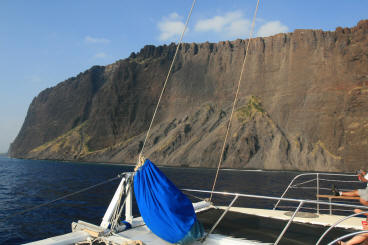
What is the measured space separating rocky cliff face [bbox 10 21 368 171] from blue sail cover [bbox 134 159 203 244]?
84.5 meters

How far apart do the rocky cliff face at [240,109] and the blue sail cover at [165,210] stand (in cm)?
8446

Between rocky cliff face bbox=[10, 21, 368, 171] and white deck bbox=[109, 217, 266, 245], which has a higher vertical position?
rocky cliff face bbox=[10, 21, 368, 171]

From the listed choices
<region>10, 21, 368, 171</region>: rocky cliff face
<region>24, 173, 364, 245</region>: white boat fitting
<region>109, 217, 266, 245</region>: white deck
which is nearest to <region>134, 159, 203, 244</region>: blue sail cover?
<region>109, 217, 266, 245</region>: white deck

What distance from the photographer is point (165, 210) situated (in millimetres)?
6191

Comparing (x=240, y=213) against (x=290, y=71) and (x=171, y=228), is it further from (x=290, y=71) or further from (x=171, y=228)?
(x=290, y=71)

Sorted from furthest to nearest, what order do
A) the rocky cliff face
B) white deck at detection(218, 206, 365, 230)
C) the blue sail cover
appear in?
1. the rocky cliff face
2. white deck at detection(218, 206, 365, 230)
3. the blue sail cover

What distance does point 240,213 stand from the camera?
8969 millimetres

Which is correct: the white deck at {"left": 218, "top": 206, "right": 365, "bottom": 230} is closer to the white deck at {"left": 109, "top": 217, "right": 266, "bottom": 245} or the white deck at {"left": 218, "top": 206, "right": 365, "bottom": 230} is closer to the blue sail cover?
the white deck at {"left": 109, "top": 217, "right": 266, "bottom": 245}

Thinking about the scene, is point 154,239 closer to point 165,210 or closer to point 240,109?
point 165,210

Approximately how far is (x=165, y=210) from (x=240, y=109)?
10256 centimetres

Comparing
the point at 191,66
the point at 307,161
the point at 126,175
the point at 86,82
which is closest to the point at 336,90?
the point at 307,161

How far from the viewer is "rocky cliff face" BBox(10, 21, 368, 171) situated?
91625 mm

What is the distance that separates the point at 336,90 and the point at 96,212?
98.2 meters

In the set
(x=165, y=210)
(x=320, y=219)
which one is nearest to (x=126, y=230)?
(x=165, y=210)
